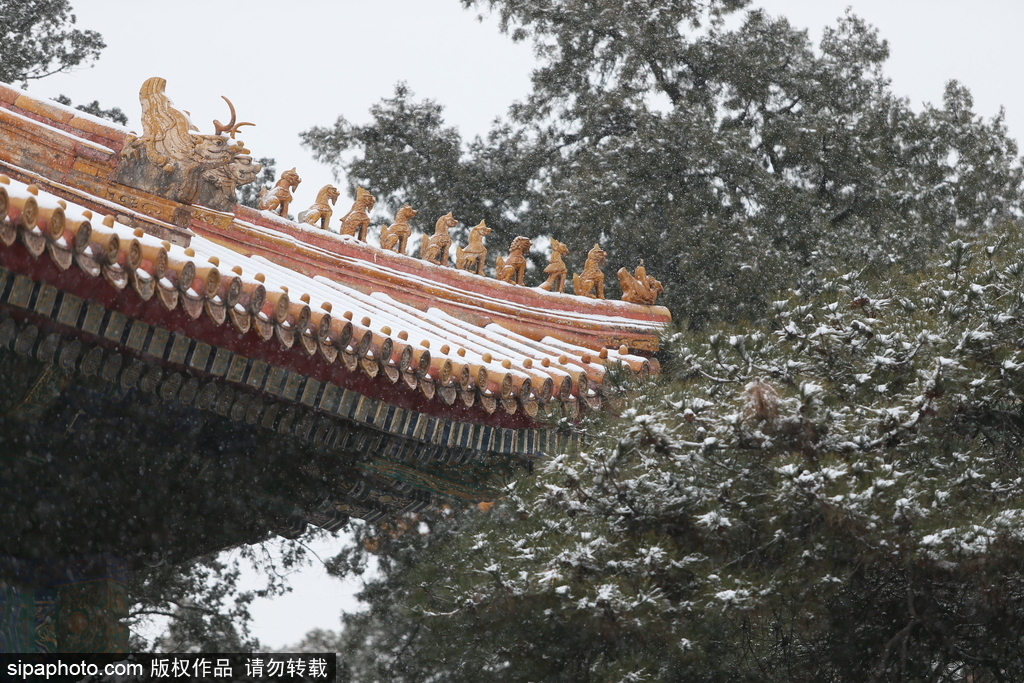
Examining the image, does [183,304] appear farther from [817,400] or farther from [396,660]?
[396,660]

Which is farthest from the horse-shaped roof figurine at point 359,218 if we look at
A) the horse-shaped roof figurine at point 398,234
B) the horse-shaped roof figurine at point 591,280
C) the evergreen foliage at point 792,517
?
the evergreen foliage at point 792,517

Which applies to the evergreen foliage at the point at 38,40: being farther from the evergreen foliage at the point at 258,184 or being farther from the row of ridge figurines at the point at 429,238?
the row of ridge figurines at the point at 429,238

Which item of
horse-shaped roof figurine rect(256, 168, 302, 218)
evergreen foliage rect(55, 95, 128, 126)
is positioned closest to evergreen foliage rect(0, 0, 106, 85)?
evergreen foliage rect(55, 95, 128, 126)

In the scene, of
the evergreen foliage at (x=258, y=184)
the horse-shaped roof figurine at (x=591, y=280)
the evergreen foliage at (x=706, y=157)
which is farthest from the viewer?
the evergreen foliage at (x=258, y=184)

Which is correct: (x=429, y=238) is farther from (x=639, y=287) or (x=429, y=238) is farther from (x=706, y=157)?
(x=706, y=157)

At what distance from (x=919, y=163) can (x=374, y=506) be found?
210 inches

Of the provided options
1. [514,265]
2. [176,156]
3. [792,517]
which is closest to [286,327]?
[176,156]

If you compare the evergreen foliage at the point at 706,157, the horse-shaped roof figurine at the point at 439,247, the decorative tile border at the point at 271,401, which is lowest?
the decorative tile border at the point at 271,401

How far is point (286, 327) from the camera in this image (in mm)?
3291

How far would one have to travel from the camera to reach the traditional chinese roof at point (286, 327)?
299 centimetres

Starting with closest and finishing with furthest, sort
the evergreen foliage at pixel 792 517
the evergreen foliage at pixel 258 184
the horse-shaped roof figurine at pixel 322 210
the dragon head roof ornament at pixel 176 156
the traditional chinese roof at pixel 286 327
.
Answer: the evergreen foliage at pixel 792 517
the traditional chinese roof at pixel 286 327
the dragon head roof ornament at pixel 176 156
the horse-shaped roof figurine at pixel 322 210
the evergreen foliage at pixel 258 184

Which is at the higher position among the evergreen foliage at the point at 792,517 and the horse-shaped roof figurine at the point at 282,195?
the horse-shaped roof figurine at the point at 282,195

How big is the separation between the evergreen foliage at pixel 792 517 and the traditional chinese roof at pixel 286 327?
0.53m

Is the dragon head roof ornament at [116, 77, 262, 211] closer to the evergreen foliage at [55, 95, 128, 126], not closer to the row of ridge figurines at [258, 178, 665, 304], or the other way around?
the row of ridge figurines at [258, 178, 665, 304]
